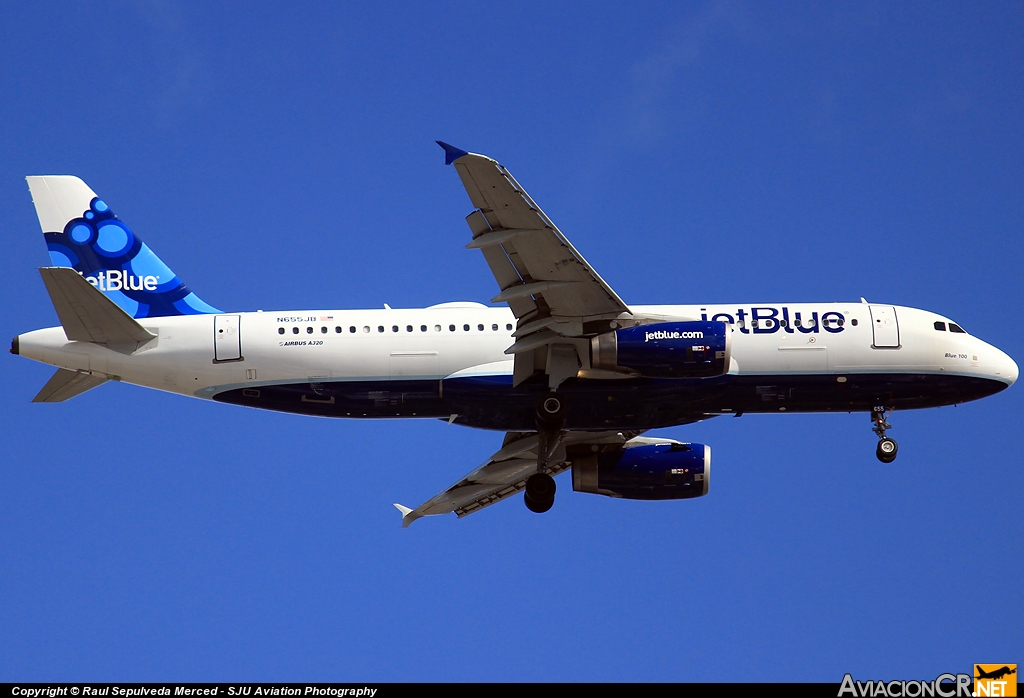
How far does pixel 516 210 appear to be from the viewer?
24.7m

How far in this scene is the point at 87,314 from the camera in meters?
27.8

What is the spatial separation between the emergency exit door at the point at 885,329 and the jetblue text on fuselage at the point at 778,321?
906 millimetres

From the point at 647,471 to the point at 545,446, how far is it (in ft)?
16.0

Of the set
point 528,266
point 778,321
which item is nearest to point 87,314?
point 528,266

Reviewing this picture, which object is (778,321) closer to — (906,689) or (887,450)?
(887,450)

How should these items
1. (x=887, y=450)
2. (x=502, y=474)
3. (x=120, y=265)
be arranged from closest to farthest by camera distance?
1. (x=120, y=265)
2. (x=887, y=450)
3. (x=502, y=474)

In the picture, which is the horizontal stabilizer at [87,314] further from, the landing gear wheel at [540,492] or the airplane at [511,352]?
the landing gear wheel at [540,492]

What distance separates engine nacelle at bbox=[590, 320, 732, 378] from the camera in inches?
1078

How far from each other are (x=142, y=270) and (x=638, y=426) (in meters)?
14.4

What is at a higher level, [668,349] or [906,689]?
[668,349]

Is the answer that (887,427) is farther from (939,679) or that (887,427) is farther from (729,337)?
(939,679)

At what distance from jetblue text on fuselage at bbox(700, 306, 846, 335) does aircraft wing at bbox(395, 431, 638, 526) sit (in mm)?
5425

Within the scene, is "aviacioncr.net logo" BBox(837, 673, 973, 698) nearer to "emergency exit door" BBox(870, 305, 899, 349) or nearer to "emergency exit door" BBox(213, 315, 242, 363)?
"emergency exit door" BBox(870, 305, 899, 349)

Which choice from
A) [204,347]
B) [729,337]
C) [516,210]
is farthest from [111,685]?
[729,337]
